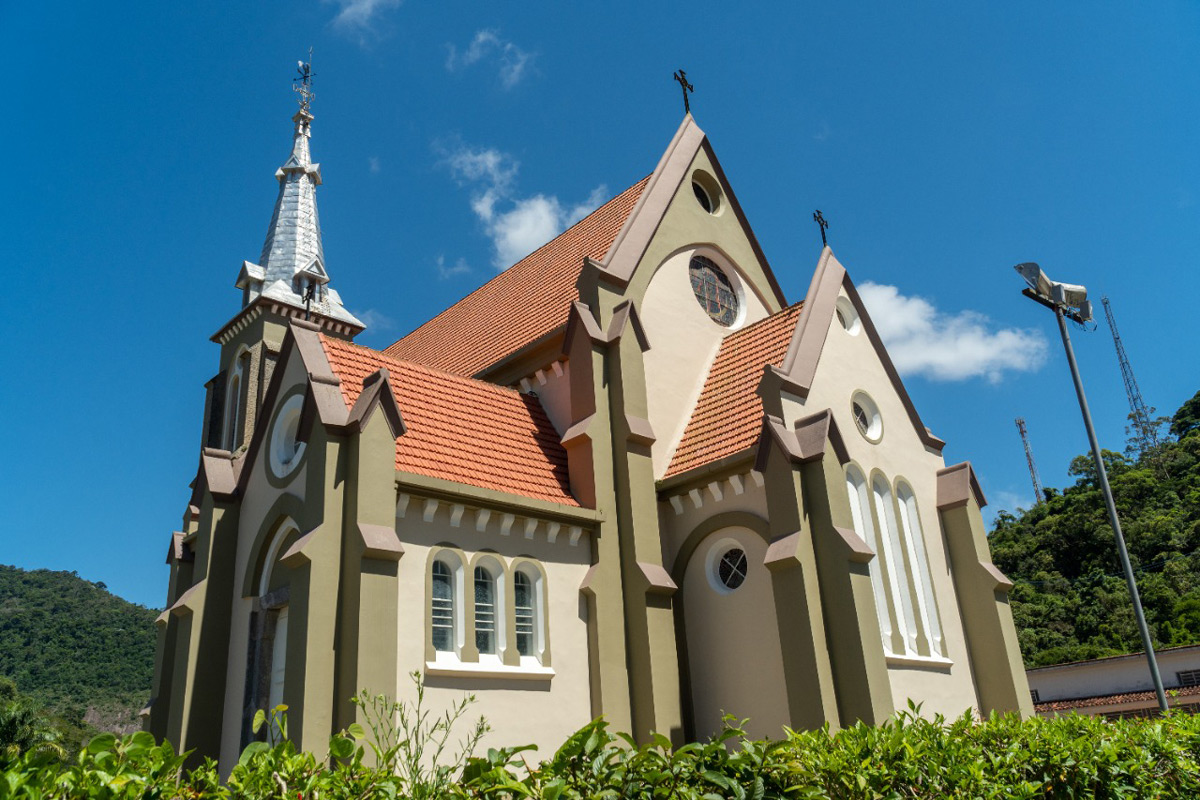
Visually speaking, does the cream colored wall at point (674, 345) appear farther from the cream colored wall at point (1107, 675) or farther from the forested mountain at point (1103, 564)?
the forested mountain at point (1103, 564)

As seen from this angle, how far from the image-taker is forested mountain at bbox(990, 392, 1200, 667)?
48.8 metres

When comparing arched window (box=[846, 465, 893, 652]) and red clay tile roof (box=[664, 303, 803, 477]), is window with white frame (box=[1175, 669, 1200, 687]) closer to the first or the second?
arched window (box=[846, 465, 893, 652])

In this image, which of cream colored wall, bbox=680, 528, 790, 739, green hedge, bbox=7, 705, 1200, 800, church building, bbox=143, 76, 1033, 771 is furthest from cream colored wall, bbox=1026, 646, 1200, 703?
green hedge, bbox=7, 705, 1200, 800

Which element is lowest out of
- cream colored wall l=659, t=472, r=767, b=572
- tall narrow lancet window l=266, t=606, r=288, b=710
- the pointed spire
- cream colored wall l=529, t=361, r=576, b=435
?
tall narrow lancet window l=266, t=606, r=288, b=710

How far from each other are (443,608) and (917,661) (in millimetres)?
8474

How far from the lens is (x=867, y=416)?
712 inches

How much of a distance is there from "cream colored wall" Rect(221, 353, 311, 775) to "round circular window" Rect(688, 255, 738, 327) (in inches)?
373

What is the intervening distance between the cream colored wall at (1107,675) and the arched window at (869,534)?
28.7 m

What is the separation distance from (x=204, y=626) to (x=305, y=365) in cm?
467

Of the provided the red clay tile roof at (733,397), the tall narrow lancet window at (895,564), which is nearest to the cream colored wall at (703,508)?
the red clay tile roof at (733,397)

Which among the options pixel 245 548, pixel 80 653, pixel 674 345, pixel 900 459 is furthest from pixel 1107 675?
pixel 80 653

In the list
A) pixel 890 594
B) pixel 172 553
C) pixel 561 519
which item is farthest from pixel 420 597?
pixel 172 553

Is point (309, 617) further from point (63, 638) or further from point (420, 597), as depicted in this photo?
point (63, 638)

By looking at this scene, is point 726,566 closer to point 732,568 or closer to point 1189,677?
point 732,568
